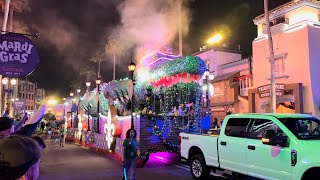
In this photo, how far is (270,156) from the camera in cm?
707

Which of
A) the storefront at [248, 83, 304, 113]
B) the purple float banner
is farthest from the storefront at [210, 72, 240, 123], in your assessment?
the purple float banner

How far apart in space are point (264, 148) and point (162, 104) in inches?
330

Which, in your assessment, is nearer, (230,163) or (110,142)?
(230,163)

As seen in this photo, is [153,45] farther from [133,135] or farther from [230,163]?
[230,163]

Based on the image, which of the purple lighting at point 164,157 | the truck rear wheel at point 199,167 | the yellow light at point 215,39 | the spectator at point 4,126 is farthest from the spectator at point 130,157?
the yellow light at point 215,39

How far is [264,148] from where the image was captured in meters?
7.23

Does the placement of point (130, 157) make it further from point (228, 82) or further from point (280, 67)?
point (228, 82)

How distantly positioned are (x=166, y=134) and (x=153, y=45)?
6551 millimetres

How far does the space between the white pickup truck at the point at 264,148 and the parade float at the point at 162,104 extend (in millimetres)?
3842

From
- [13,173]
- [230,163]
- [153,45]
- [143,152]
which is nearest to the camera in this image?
[13,173]

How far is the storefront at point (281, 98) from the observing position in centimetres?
2191

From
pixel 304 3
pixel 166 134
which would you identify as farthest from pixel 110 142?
pixel 304 3

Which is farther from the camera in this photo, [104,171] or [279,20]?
[279,20]

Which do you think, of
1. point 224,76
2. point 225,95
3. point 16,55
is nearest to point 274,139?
point 16,55
